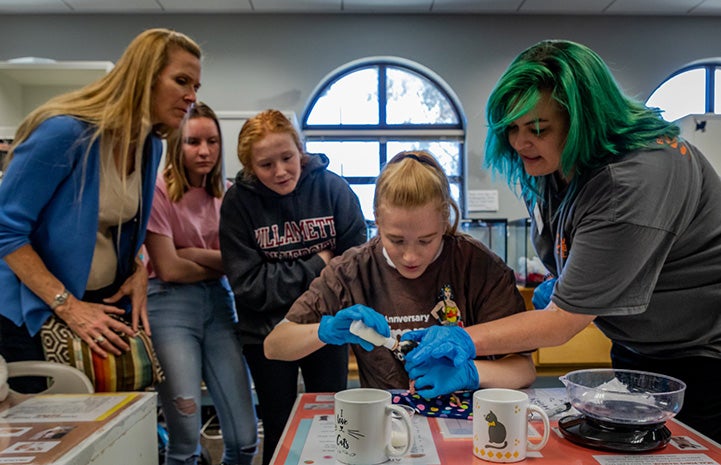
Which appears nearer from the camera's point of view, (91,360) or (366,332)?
(366,332)

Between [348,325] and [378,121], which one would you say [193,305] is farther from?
[378,121]

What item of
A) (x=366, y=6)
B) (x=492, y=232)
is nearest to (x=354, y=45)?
(x=366, y=6)

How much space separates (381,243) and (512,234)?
2.31m

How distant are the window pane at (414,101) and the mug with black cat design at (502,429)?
3.80 meters

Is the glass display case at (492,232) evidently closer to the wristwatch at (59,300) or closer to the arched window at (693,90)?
the arched window at (693,90)

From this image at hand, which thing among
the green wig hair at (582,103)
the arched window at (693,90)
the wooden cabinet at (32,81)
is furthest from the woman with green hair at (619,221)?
the arched window at (693,90)

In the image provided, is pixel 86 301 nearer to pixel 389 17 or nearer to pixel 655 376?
pixel 655 376

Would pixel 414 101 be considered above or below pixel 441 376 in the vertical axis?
above

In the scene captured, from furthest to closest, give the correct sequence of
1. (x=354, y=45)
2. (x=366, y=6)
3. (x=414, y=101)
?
1. (x=414, y=101)
2. (x=354, y=45)
3. (x=366, y=6)

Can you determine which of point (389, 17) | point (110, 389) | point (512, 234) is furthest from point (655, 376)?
point (389, 17)

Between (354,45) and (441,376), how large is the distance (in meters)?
3.55

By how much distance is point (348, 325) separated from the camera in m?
1.00

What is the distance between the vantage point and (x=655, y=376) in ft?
2.96

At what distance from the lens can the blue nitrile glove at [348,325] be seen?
98 cm
